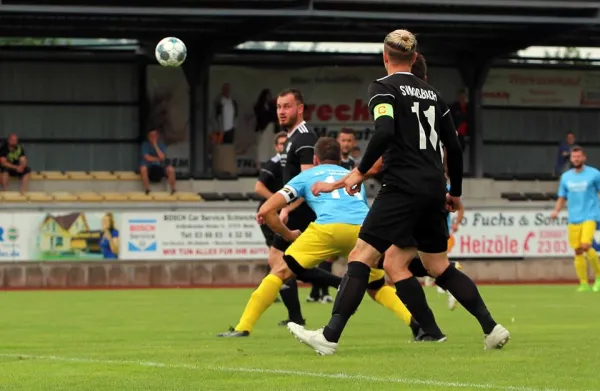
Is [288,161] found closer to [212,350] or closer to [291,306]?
[291,306]

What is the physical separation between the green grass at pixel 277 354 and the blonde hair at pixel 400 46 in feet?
6.45

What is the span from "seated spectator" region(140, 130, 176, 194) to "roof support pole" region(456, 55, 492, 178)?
8.78 m

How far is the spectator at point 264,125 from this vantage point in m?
36.3

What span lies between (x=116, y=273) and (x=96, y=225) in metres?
1.02

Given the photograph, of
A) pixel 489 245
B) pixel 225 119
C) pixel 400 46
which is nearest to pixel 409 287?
pixel 400 46

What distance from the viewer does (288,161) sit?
12.6 m

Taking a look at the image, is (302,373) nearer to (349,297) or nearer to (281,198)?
(349,297)

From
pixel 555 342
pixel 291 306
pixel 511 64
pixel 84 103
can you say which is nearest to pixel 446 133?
pixel 555 342

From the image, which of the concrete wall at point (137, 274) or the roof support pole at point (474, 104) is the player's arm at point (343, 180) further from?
the roof support pole at point (474, 104)

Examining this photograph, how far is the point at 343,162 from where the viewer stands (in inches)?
713

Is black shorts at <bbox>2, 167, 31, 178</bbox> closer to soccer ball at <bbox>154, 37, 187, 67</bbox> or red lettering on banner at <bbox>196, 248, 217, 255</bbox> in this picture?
red lettering on banner at <bbox>196, 248, 217, 255</bbox>

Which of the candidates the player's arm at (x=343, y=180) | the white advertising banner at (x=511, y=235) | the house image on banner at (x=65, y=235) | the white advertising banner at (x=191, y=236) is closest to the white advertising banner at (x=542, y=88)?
the white advertising banner at (x=511, y=235)

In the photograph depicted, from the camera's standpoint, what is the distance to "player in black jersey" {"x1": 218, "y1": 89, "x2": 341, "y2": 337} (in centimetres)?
1144

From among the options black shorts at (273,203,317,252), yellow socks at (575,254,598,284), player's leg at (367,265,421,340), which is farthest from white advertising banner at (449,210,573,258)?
player's leg at (367,265,421,340)
